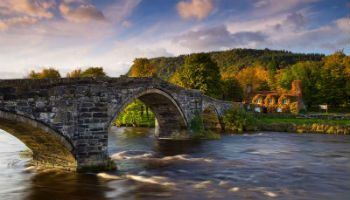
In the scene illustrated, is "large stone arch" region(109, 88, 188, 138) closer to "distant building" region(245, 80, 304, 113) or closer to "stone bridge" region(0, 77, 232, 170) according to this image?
"stone bridge" region(0, 77, 232, 170)

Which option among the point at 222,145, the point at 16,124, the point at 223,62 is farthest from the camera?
the point at 223,62

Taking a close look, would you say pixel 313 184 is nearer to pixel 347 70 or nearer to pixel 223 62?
pixel 347 70

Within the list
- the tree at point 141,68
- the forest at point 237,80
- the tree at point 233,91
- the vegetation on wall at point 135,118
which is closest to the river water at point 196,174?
the vegetation on wall at point 135,118

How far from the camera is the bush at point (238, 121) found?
5056cm

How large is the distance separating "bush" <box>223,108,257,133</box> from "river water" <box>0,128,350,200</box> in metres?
13.9

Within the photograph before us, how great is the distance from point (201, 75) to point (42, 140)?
148 ft

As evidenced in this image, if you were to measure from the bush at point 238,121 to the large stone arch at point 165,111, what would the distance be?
1204 centimetres

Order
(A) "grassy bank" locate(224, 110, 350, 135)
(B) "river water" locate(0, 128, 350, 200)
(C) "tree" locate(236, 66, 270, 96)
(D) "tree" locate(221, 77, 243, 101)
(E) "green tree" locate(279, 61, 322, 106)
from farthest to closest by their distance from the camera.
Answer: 1. (C) "tree" locate(236, 66, 270, 96)
2. (D) "tree" locate(221, 77, 243, 101)
3. (E) "green tree" locate(279, 61, 322, 106)
4. (A) "grassy bank" locate(224, 110, 350, 135)
5. (B) "river water" locate(0, 128, 350, 200)

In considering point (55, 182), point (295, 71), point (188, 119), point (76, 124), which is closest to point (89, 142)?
point (76, 124)

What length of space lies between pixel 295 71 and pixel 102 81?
66995 millimetres

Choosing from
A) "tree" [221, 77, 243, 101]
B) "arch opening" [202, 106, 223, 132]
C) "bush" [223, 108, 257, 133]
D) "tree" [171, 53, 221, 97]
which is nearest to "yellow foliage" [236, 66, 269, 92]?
"tree" [221, 77, 243, 101]

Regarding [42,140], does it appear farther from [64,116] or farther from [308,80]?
[308,80]

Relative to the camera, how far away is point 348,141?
39.3m

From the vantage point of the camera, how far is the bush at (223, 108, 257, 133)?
50562 millimetres
